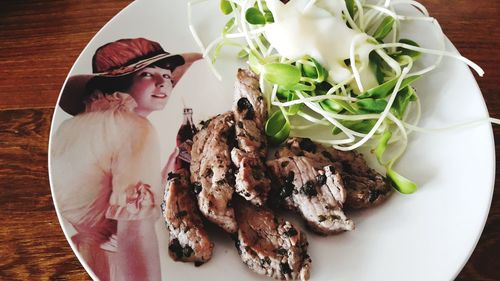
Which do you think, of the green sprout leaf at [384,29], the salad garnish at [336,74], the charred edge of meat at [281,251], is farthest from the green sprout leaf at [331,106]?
the charred edge of meat at [281,251]

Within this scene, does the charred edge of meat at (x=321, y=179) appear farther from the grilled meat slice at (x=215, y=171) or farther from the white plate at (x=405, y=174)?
the grilled meat slice at (x=215, y=171)

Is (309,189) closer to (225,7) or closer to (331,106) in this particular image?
(331,106)

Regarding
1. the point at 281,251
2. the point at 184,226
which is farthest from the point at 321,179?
the point at 184,226

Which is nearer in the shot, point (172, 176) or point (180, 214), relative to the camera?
point (180, 214)

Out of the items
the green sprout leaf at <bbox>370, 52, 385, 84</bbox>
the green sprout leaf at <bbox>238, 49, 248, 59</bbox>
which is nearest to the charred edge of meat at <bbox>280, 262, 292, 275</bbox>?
the green sprout leaf at <bbox>370, 52, 385, 84</bbox>

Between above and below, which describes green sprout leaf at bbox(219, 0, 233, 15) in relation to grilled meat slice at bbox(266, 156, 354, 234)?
above

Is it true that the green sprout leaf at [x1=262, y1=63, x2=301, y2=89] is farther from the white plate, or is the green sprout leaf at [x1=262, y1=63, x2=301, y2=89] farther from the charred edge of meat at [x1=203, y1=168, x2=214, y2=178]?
the charred edge of meat at [x1=203, y1=168, x2=214, y2=178]
